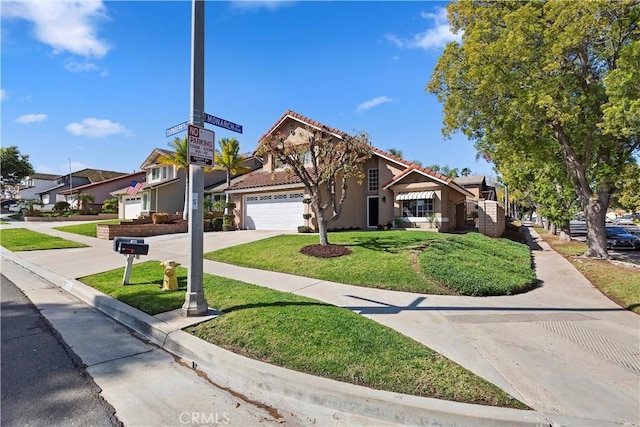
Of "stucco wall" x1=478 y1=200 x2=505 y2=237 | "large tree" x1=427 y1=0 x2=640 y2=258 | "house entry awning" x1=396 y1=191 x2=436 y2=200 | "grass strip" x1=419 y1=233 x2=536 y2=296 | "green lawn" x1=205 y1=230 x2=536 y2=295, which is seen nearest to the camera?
"grass strip" x1=419 y1=233 x2=536 y2=296

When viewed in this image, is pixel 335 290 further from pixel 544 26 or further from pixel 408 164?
pixel 408 164

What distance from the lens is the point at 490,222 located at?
21.1 m

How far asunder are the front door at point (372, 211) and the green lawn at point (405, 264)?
27.4ft

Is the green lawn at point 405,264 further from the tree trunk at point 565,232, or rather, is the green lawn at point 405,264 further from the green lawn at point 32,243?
the tree trunk at point 565,232

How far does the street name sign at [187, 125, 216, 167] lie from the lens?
5.32 meters

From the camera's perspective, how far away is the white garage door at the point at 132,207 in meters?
34.2

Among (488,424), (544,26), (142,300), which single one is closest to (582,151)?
(544,26)

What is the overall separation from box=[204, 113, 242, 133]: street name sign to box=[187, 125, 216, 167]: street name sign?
0.75 ft

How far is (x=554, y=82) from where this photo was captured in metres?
12.3

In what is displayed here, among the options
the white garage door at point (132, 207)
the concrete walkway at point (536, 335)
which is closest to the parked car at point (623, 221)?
the concrete walkway at point (536, 335)

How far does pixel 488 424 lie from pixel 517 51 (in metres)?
12.8

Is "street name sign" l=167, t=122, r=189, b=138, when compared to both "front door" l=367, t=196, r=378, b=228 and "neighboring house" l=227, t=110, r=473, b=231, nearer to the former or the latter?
"neighboring house" l=227, t=110, r=473, b=231

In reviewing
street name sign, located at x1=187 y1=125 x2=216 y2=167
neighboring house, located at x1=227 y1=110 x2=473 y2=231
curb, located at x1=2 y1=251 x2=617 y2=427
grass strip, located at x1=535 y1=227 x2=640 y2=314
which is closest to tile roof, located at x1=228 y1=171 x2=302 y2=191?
neighboring house, located at x1=227 y1=110 x2=473 y2=231
